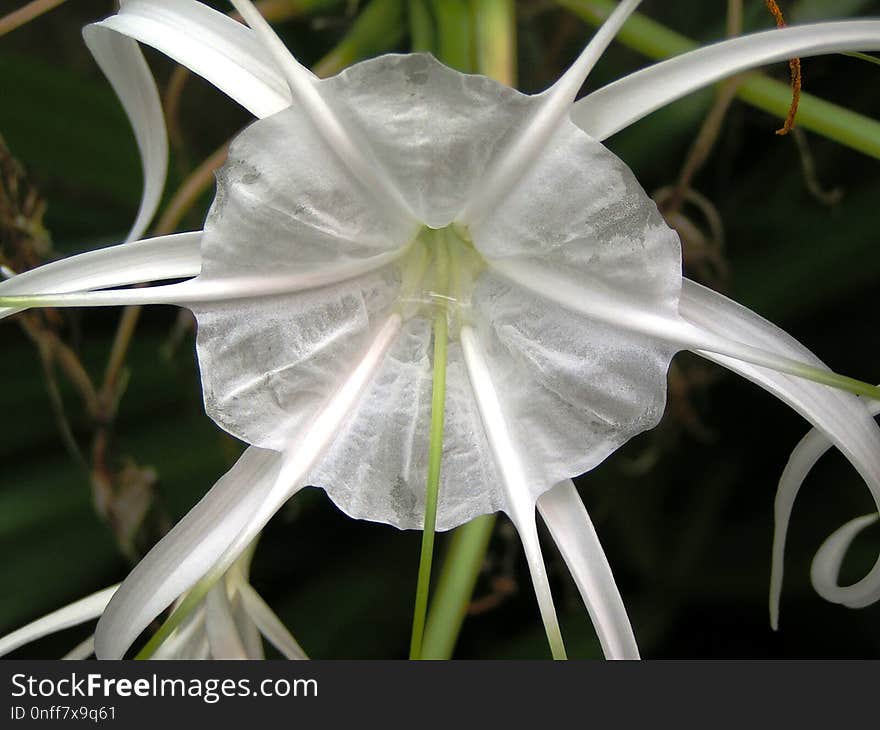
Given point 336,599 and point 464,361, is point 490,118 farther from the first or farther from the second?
point 336,599

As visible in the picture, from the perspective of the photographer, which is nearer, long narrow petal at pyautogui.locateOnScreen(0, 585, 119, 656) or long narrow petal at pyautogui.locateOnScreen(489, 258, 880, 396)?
long narrow petal at pyautogui.locateOnScreen(489, 258, 880, 396)

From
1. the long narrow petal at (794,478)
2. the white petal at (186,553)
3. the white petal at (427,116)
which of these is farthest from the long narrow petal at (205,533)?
the long narrow petal at (794,478)

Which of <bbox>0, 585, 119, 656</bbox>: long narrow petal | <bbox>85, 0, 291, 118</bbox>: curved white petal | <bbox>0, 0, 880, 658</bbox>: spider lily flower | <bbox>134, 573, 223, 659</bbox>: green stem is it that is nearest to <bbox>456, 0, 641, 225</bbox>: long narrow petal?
<bbox>0, 0, 880, 658</bbox>: spider lily flower

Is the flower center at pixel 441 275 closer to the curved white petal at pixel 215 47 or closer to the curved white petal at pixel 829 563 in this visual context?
the curved white petal at pixel 215 47

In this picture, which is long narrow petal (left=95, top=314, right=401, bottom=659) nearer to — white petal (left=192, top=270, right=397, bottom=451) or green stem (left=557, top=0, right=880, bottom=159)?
white petal (left=192, top=270, right=397, bottom=451)

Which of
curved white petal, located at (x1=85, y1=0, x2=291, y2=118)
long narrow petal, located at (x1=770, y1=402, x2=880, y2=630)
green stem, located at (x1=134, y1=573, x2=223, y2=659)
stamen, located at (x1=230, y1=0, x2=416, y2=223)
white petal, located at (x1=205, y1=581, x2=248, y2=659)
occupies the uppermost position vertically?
curved white petal, located at (x1=85, y1=0, x2=291, y2=118)

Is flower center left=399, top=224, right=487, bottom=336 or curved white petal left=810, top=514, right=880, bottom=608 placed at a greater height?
flower center left=399, top=224, right=487, bottom=336

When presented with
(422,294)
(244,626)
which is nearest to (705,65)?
(422,294)

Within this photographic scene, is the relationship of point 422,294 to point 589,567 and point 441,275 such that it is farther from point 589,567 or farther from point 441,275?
point 589,567
